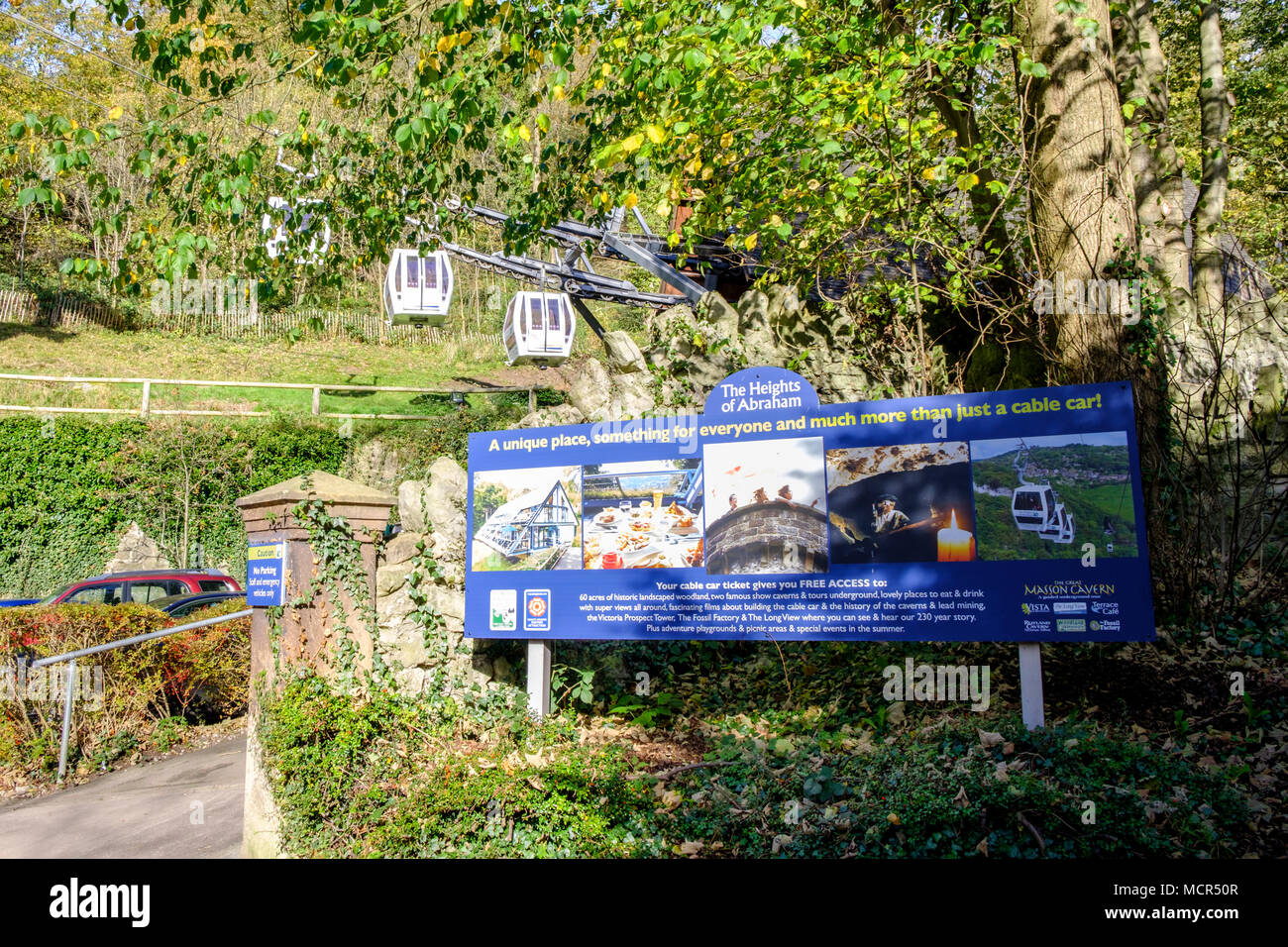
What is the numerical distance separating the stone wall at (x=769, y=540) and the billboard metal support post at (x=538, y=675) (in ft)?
4.95

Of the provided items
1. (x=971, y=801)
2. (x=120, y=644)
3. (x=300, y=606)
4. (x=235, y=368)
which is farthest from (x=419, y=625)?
(x=235, y=368)

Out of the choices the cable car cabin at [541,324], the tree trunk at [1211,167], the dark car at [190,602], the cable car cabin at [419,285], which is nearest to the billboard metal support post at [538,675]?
the dark car at [190,602]

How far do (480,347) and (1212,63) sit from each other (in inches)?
1036

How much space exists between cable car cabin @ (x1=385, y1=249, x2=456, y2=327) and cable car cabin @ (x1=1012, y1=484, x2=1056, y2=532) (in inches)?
536

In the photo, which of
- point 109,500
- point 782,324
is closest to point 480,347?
point 109,500

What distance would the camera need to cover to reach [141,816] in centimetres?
702

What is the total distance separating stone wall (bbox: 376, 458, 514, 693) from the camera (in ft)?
24.3

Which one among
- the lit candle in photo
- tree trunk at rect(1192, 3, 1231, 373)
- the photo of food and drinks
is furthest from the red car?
tree trunk at rect(1192, 3, 1231, 373)

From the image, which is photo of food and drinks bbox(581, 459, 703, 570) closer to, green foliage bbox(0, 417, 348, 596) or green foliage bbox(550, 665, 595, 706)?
green foliage bbox(550, 665, 595, 706)

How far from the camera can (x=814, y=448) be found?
5902mm

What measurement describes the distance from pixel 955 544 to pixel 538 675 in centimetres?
311

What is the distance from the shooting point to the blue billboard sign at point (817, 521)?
520cm

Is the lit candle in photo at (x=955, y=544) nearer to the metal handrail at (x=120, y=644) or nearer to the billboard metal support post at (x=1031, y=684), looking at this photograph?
the billboard metal support post at (x=1031, y=684)
